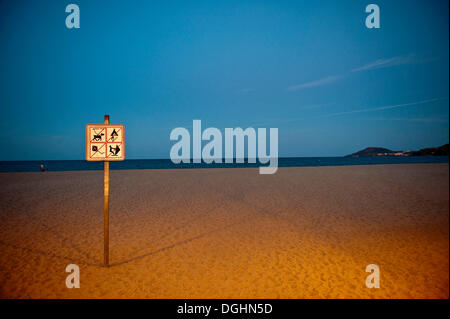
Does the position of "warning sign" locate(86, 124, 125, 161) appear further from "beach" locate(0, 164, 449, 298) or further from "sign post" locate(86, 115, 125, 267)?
"beach" locate(0, 164, 449, 298)

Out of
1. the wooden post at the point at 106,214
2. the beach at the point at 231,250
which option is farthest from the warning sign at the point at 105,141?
the beach at the point at 231,250

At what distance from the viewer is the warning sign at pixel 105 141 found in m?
3.68

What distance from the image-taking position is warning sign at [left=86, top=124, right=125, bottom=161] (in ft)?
12.1

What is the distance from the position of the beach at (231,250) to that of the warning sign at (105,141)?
2.01 m

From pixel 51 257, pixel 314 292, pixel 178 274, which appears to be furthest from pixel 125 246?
pixel 314 292

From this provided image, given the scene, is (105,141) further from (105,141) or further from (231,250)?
(231,250)

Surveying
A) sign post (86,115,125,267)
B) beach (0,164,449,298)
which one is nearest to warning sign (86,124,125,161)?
sign post (86,115,125,267)

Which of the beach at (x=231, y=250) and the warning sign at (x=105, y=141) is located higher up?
the warning sign at (x=105, y=141)

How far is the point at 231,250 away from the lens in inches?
200

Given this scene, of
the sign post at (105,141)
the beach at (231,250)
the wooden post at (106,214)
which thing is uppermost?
the sign post at (105,141)

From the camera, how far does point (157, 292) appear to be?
349 centimetres

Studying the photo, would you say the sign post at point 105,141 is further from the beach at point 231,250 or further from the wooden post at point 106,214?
the beach at point 231,250
